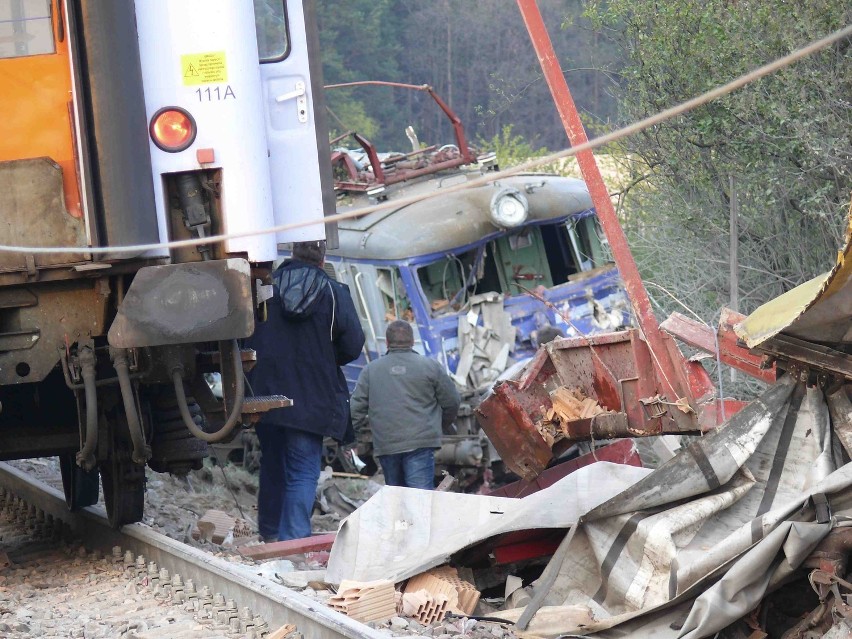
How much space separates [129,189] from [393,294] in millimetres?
7658

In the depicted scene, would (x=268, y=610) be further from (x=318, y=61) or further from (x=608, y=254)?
(x=608, y=254)

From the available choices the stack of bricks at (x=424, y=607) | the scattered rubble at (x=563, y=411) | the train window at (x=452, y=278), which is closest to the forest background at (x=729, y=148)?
the scattered rubble at (x=563, y=411)

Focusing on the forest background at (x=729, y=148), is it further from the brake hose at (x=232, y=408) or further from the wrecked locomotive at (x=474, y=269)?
the brake hose at (x=232, y=408)

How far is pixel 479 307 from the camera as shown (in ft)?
42.6

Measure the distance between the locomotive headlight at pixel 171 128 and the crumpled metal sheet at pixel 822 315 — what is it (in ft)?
8.91

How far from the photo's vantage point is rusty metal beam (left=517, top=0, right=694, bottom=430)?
23.0 feet

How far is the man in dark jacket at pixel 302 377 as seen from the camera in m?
8.20

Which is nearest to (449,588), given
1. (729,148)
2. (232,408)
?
(232,408)

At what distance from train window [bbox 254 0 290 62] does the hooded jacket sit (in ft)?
6.66

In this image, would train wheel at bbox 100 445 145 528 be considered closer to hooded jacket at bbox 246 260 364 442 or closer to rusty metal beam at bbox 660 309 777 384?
hooded jacket at bbox 246 260 364 442

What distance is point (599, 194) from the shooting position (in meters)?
7.39

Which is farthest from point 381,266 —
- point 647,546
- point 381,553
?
point 647,546

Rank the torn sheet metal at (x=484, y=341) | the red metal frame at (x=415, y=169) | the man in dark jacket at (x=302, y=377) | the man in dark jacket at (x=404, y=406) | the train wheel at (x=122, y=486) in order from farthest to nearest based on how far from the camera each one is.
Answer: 1. the red metal frame at (x=415, y=169)
2. the torn sheet metal at (x=484, y=341)
3. the man in dark jacket at (x=404, y=406)
4. the man in dark jacket at (x=302, y=377)
5. the train wheel at (x=122, y=486)

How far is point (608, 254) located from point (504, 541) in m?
8.33
